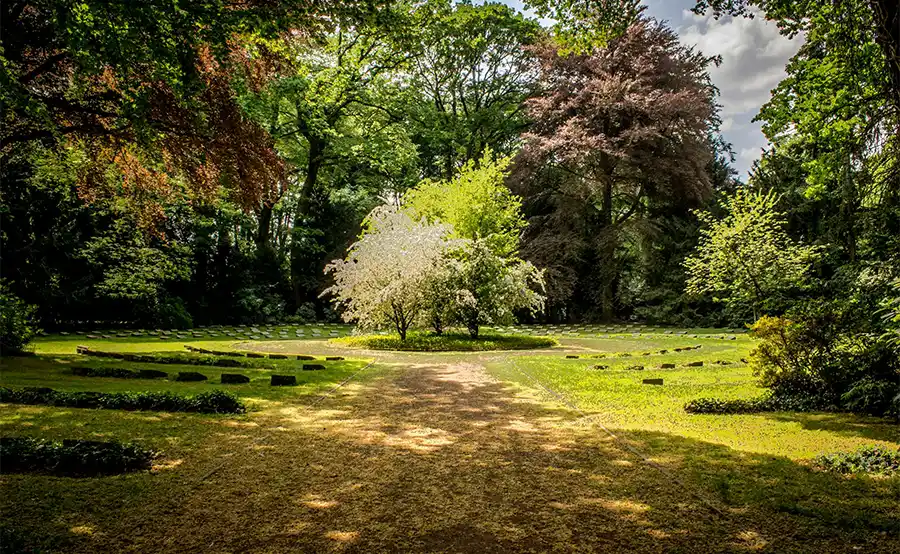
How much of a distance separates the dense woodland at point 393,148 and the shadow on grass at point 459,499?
3376 mm

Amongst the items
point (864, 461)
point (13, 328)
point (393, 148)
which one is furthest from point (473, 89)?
point (864, 461)

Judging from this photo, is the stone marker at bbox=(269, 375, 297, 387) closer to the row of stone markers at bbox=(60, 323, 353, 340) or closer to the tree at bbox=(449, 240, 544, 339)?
the tree at bbox=(449, 240, 544, 339)

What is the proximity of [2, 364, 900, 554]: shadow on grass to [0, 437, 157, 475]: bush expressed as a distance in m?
0.23

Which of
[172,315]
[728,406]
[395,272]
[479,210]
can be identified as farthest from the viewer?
[172,315]

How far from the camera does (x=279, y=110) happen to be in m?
25.8

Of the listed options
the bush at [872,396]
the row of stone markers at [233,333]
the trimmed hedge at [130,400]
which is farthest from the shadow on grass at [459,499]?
the row of stone markers at [233,333]

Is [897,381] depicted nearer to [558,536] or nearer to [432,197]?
[558,536]

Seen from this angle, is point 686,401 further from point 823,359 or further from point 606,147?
point 606,147

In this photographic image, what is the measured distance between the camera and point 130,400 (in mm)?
6352

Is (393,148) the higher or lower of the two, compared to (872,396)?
higher

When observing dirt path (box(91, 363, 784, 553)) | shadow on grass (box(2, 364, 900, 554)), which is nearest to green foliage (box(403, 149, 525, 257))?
dirt path (box(91, 363, 784, 553))

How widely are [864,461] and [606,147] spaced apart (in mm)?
21488

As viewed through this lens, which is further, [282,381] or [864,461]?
[282,381]

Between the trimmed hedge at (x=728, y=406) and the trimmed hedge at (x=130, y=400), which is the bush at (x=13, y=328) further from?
the trimmed hedge at (x=728, y=406)
